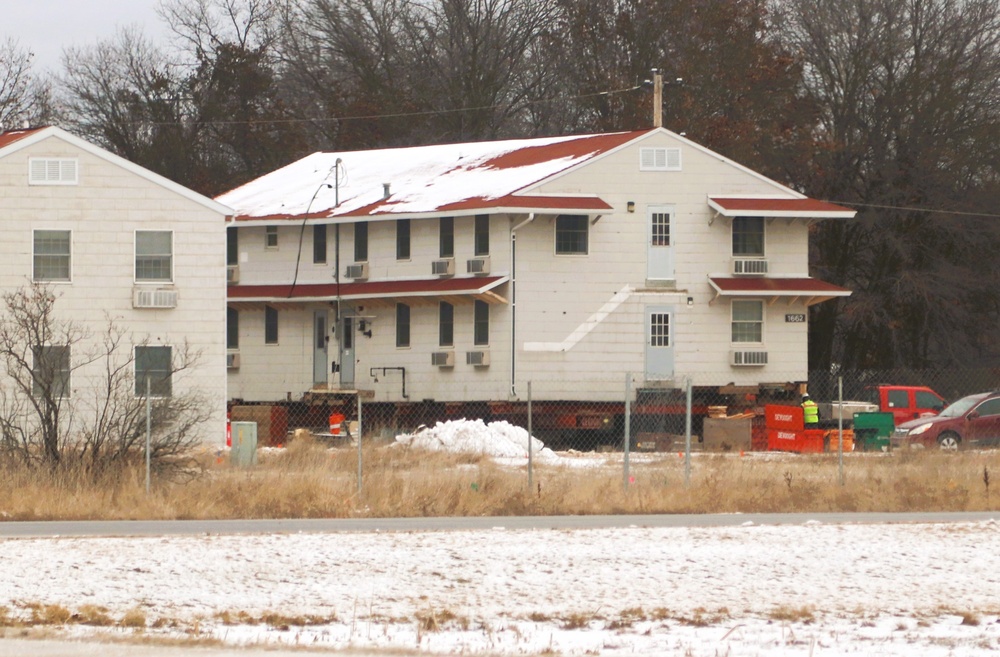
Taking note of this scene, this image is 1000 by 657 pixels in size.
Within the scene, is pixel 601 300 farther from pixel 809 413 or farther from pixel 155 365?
pixel 155 365

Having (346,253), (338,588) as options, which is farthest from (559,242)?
(338,588)

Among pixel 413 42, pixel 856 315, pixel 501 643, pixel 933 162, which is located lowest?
pixel 501 643

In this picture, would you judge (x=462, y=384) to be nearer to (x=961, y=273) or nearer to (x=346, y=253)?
(x=346, y=253)

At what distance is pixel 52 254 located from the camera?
127ft

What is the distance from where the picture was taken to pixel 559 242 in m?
44.7

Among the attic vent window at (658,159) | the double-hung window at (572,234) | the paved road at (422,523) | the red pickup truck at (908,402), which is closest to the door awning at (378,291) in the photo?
the double-hung window at (572,234)

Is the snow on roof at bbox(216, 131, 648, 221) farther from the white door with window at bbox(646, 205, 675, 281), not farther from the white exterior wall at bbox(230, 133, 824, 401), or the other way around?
the white door with window at bbox(646, 205, 675, 281)

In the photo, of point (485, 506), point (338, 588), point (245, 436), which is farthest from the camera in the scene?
point (245, 436)

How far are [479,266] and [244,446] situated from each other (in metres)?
14.0

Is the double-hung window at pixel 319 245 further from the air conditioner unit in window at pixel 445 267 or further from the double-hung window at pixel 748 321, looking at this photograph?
the double-hung window at pixel 748 321

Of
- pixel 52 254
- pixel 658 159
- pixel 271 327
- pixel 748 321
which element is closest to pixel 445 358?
pixel 271 327

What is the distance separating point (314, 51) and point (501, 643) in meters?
63.8

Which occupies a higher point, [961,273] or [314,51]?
[314,51]

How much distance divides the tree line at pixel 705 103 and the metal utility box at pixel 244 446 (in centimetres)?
3042
